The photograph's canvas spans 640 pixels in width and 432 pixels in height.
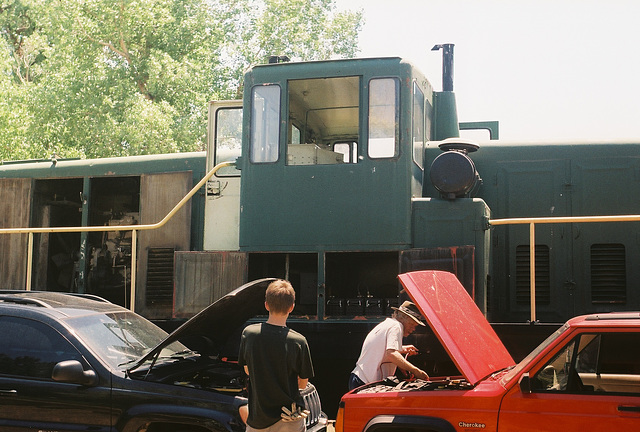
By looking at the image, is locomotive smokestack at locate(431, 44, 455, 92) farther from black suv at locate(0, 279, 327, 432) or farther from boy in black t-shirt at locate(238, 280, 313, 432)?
boy in black t-shirt at locate(238, 280, 313, 432)

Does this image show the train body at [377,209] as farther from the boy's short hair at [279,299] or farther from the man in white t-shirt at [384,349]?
the boy's short hair at [279,299]

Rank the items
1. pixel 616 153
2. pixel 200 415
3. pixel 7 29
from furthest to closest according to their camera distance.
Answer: pixel 7 29
pixel 616 153
pixel 200 415

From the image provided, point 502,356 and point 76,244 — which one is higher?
point 76,244

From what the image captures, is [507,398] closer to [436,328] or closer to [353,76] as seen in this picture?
[436,328]

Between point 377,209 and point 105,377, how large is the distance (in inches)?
124

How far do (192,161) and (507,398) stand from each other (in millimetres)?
5543

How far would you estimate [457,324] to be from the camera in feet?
16.8

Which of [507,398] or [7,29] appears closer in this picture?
[507,398]

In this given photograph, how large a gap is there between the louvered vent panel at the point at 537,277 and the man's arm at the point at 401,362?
2.22 metres

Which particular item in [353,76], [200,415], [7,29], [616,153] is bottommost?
[200,415]

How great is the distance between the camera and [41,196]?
9555 mm

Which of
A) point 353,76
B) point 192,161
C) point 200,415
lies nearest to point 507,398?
point 200,415

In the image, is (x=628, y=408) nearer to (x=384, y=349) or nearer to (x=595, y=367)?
(x=595, y=367)

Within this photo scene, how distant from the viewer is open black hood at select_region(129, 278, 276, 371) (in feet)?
16.0
